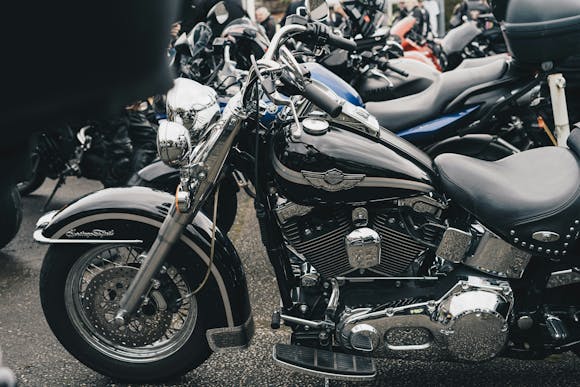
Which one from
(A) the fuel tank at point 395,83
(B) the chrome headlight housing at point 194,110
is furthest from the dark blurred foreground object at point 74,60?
(A) the fuel tank at point 395,83

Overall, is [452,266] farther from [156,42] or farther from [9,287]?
[9,287]

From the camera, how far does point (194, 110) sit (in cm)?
229

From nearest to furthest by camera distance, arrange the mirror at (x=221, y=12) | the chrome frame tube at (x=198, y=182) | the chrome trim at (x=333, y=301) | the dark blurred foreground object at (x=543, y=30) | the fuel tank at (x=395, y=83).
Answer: the chrome frame tube at (x=198, y=182) < the chrome trim at (x=333, y=301) < the dark blurred foreground object at (x=543, y=30) < the mirror at (x=221, y=12) < the fuel tank at (x=395, y=83)

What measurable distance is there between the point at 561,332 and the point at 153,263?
139cm

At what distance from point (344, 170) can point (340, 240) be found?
0.83ft

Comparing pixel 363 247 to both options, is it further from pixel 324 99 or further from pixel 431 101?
pixel 431 101

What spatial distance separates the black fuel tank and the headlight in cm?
32

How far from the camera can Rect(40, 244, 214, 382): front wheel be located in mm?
2479

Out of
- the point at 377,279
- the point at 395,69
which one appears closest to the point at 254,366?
the point at 377,279

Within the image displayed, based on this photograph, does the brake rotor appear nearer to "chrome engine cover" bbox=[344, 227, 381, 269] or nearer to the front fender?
the front fender

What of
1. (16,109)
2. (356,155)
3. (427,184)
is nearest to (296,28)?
(356,155)

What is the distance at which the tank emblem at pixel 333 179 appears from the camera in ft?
7.13

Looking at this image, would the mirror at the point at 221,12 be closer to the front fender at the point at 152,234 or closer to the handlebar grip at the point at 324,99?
the front fender at the point at 152,234

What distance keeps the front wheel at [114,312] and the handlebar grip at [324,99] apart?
0.84 metres
